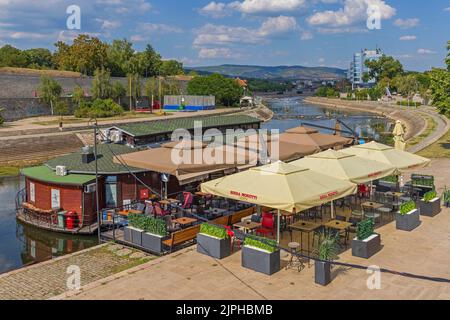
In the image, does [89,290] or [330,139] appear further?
[330,139]

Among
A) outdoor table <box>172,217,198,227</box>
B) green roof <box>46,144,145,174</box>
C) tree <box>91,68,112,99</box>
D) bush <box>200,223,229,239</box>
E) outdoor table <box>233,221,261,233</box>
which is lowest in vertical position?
outdoor table <box>172,217,198,227</box>

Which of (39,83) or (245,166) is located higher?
(39,83)

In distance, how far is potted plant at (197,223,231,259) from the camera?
12391 mm

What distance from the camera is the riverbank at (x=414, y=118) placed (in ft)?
134

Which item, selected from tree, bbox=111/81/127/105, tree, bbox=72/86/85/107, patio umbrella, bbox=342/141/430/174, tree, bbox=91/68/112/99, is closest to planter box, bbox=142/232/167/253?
patio umbrella, bbox=342/141/430/174

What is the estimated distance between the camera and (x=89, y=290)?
10.6 meters

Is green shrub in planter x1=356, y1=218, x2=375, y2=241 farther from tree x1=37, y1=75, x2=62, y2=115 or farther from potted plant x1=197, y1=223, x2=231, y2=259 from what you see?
tree x1=37, y1=75, x2=62, y2=115

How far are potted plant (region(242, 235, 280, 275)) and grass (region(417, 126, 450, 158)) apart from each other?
76.8ft

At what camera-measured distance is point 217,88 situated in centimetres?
10206

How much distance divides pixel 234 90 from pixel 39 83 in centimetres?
4661

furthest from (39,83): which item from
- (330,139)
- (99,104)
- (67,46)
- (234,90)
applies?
(330,139)

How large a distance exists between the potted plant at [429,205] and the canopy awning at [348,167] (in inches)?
86.2

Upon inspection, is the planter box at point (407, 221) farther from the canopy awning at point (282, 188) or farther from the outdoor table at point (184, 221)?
the outdoor table at point (184, 221)
